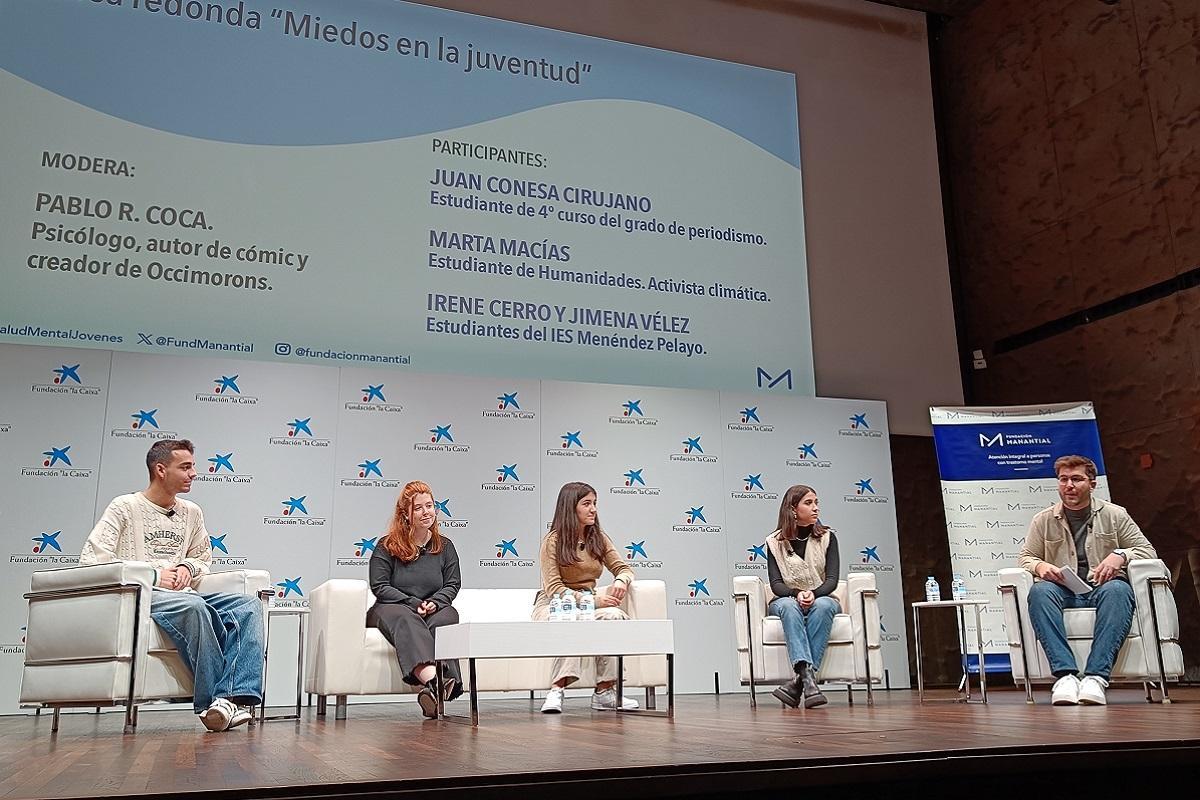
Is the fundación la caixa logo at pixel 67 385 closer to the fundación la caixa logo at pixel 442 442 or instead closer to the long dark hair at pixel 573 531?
the fundación la caixa logo at pixel 442 442

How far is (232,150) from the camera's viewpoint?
6.23 m

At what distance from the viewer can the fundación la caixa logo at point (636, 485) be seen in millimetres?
6543

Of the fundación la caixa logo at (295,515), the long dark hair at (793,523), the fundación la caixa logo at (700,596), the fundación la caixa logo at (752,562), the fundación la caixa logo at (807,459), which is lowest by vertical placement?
the fundación la caixa logo at (700,596)

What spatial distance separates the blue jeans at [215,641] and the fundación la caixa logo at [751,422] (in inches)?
150

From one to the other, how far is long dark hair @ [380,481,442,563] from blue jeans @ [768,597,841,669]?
156cm

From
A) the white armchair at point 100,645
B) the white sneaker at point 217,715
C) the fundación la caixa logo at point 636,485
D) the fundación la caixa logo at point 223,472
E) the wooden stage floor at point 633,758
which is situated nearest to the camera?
the wooden stage floor at point 633,758

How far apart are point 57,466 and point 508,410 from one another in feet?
8.04

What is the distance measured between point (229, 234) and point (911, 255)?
490 centimetres

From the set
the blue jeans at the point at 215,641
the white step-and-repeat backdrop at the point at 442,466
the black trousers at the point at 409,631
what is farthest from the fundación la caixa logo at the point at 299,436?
the blue jeans at the point at 215,641

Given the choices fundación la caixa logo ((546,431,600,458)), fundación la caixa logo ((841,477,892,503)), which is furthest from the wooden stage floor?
fundación la caixa logo ((841,477,892,503))

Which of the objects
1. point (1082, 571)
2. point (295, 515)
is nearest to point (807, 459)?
point (1082, 571)

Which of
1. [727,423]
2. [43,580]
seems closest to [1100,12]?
[727,423]

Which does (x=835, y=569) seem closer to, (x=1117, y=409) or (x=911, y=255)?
(x=1117, y=409)

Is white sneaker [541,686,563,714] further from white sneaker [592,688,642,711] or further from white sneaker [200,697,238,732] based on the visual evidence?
white sneaker [200,697,238,732]
